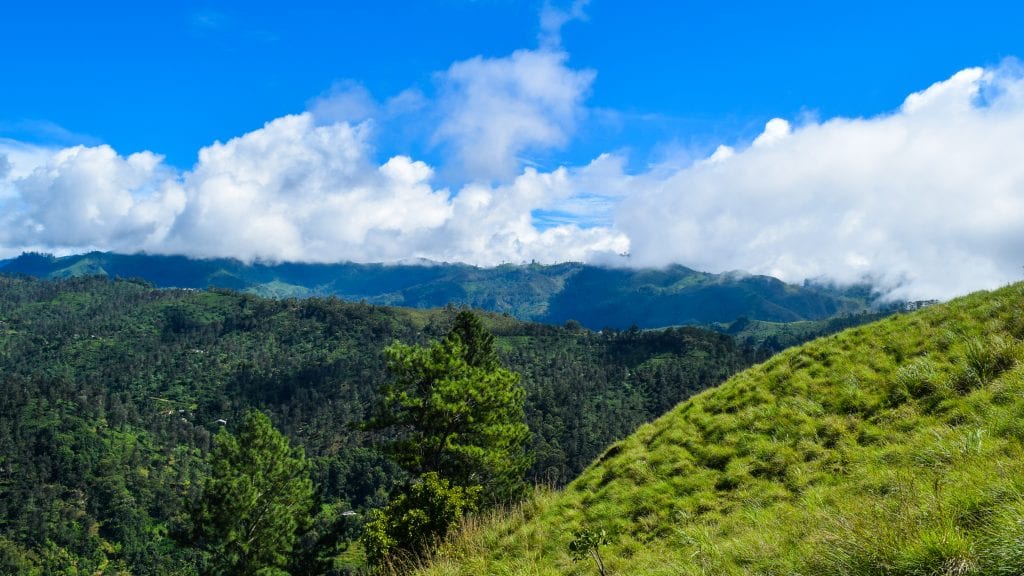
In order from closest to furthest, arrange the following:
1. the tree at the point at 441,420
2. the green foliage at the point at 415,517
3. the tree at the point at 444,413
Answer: the green foliage at the point at 415,517, the tree at the point at 441,420, the tree at the point at 444,413

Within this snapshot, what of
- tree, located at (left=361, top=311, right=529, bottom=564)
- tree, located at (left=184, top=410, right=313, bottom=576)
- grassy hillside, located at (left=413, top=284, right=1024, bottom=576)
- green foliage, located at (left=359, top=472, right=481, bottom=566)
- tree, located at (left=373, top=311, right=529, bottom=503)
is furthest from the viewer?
tree, located at (left=184, top=410, right=313, bottom=576)

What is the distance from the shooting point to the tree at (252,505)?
40.8 m

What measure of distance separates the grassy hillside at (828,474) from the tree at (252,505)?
36848 millimetres

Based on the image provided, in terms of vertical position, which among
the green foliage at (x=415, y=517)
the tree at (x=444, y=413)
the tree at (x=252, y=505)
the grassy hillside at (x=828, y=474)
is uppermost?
the grassy hillside at (x=828, y=474)

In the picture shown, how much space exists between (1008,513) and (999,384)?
7.55 m

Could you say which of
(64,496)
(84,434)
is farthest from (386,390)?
(84,434)

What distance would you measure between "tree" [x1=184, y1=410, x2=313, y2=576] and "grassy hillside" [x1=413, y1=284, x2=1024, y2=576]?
36.8 meters

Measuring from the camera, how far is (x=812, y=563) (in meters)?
5.57

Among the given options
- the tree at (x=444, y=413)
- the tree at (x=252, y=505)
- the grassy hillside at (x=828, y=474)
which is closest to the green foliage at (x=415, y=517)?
the tree at (x=444, y=413)

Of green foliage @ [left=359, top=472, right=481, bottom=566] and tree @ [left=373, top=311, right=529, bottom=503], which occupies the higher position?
tree @ [left=373, top=311, right=529, bottom=503]

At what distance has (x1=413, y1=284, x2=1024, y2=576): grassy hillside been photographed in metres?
5.41

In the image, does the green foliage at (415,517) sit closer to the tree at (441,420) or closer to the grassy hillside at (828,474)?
the tree at (441,420)

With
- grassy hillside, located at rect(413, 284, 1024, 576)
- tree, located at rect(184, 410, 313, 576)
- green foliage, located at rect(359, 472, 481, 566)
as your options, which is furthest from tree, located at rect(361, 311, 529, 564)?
tree, located at rect(184, 410, 313, 576)

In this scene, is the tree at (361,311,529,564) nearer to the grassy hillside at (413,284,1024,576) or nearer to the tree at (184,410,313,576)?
the grassy hillside at (413,284,1024,576)
